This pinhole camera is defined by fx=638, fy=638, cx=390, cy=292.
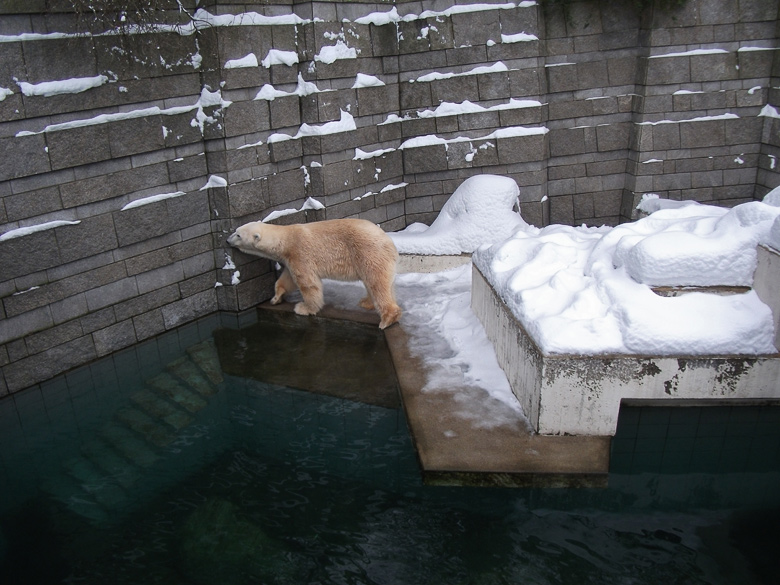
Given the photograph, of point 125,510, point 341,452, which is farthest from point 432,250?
point 125,510

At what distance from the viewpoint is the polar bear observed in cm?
606

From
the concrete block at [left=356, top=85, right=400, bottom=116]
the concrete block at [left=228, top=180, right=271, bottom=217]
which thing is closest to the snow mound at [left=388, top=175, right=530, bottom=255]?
the concrete block at [left=356, top=85, right=400, bottom=116]

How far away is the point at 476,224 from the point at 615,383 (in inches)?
135

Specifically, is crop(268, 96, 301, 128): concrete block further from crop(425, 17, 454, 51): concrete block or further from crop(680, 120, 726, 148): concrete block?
crop(680, 120, 726, 148): concrete block

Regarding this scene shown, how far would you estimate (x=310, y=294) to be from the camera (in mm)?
6457

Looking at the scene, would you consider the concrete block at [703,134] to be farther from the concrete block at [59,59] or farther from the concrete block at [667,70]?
the concrete block at [59,59]

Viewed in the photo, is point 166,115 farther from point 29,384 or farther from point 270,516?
point 270,516

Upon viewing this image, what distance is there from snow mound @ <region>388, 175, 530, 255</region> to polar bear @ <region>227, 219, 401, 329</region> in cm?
112

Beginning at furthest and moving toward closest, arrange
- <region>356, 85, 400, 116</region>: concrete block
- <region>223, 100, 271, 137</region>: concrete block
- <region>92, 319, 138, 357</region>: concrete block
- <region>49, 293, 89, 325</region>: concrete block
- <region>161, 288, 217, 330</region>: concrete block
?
<region>356, 85, 400, 116</region>: concrete block < <region>161, 288, 217, 330</region>: concrete block < <region>223, 100, 271, 137</region>: concrete block < <region>92, 319, 138, 357</region>: concrete block < <region>49, 293, 89, 325</region>: concrete block

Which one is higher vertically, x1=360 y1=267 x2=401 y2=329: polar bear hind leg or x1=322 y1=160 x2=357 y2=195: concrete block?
x1=322 y1=160 x2=357 y2=195: concrete block

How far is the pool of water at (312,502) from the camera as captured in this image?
3.53m

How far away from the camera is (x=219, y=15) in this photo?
19.9ft

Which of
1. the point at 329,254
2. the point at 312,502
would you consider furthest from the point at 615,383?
the point at 329,254

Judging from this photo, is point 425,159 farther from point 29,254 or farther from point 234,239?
point 29,254
